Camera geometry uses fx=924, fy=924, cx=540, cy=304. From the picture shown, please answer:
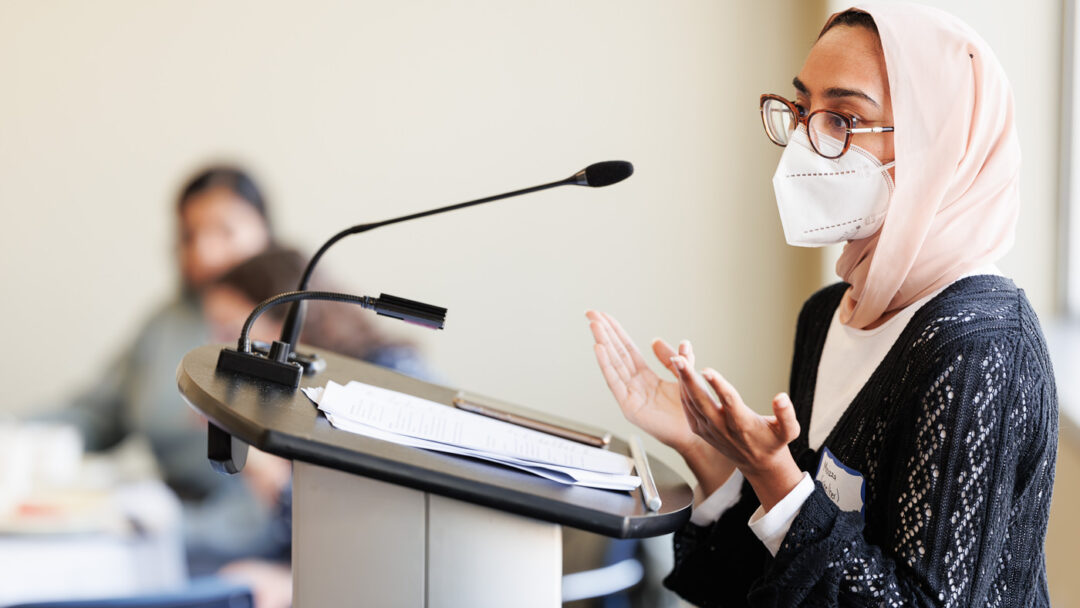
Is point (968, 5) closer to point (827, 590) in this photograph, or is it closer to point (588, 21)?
point (588, 21)

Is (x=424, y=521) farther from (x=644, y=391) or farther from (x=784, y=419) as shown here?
(x=644, y=391)

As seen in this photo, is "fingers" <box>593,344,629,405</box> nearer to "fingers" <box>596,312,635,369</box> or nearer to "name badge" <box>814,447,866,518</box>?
"fingers" <box>596,312,635,369</box>

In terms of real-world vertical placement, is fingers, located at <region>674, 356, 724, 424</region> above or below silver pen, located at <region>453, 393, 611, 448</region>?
above

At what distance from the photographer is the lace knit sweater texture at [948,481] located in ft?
3.41

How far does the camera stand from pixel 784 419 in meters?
0.99

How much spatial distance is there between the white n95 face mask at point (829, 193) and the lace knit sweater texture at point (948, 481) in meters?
0.18

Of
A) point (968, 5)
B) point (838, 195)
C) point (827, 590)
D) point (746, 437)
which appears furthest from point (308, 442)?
point (968, 5)

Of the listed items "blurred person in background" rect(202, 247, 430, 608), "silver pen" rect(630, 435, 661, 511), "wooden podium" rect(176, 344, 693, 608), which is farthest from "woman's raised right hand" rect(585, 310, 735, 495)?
"blurred person in background" rect(202, 247, 430, 608)

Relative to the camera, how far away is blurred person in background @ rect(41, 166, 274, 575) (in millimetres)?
2670

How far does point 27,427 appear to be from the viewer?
270 centimetres

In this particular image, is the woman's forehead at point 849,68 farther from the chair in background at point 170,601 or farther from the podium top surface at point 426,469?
the chair in background at point 170,601

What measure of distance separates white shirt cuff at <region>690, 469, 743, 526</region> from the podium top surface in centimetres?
41

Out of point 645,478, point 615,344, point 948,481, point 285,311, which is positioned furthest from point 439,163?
point 948,481

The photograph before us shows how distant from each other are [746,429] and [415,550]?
384 millimetres
